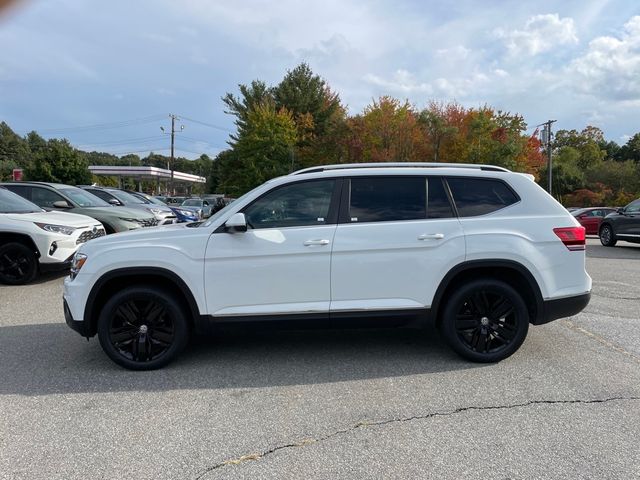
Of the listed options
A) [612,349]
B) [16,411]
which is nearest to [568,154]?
[612,349]

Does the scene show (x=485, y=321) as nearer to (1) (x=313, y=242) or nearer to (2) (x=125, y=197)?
(1) (x=313, y=242)

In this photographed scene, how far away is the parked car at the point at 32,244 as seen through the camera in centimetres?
756

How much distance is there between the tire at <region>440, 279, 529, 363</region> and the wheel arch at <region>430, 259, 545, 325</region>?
0.25 ft

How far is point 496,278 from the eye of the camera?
167 inches

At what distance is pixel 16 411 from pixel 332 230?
110 inches

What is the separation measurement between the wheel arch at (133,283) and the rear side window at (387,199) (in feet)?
5.28

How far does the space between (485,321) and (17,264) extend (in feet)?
24.6

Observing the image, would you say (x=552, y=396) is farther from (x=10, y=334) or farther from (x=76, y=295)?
(x=10, y=334)

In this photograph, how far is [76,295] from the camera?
13.2 feet

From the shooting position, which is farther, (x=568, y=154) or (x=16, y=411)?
(x=568, y=154)

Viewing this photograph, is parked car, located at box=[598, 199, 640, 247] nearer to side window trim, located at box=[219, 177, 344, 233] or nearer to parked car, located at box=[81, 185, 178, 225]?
side window trim, located at box=[219, 177, 344, 233]

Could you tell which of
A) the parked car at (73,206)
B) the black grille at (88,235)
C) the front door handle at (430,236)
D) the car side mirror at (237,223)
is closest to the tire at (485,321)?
the front door handle at (430,236)

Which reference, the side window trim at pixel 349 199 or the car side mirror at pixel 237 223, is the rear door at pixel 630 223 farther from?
the car side mirror at pixel 237 223

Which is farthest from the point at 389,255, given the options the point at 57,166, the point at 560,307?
the point at 57,166
